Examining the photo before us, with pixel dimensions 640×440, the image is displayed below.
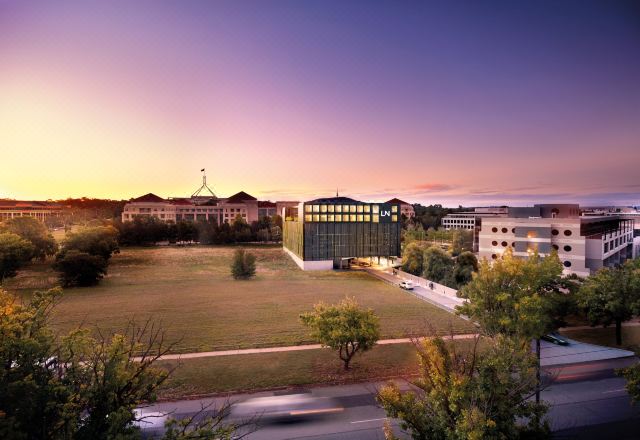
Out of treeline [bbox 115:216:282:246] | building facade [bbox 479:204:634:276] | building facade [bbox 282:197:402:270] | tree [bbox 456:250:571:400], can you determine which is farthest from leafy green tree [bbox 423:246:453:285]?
treeline [bbox 115:216:282:246]

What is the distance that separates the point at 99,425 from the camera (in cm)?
919

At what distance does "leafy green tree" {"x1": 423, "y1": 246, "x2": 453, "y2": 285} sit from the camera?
55.5m

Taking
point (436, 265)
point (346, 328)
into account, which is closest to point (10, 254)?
point (346, 328)

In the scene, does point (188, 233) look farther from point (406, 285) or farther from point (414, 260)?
point (406, 285)

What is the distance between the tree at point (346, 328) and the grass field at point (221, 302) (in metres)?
4.96

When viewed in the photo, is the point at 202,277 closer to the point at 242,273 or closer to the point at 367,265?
the point at 242,273

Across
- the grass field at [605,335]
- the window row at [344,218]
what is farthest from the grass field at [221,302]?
the window row at [344,218]

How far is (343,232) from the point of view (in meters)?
73.4

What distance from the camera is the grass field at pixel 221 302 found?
1249 inches

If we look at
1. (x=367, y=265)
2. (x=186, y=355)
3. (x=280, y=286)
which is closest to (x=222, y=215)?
(x=367, y=265)

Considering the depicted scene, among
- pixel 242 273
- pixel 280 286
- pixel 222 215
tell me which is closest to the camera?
pixel 280 286

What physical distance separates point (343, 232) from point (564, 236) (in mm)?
37781

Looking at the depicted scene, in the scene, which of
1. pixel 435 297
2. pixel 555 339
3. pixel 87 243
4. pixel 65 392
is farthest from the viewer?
pixel 87 243

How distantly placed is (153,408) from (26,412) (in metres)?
12.4
